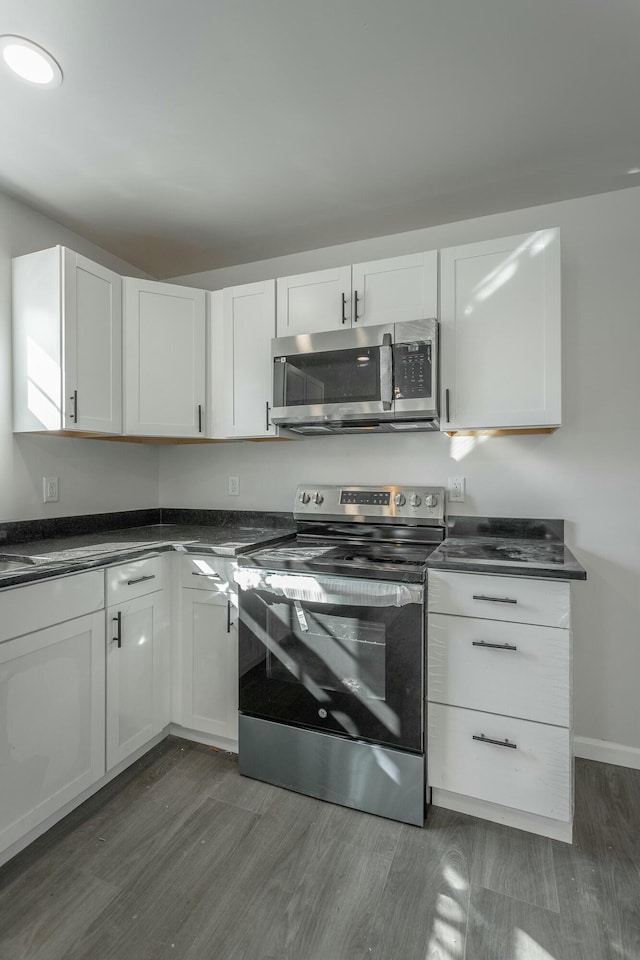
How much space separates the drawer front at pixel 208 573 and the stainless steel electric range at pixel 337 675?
0.11 meters

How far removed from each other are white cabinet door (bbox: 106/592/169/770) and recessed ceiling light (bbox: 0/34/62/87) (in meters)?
1.82

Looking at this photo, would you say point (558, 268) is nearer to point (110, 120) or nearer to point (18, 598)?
point (110, 120)

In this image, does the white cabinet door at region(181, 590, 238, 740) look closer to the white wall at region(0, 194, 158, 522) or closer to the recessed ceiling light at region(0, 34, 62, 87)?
the white wall at region(0, 194, 158, 522)

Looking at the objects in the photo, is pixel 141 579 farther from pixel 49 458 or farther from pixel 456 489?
pixel 456 489

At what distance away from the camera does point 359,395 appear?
6.97 feet

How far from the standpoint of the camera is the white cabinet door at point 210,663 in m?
2.12

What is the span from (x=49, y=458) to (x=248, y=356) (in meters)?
1.11

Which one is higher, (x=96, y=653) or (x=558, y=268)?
(x=558, y=268)

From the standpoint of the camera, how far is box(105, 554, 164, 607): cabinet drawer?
1.94 metres

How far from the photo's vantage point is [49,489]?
7.83 feet

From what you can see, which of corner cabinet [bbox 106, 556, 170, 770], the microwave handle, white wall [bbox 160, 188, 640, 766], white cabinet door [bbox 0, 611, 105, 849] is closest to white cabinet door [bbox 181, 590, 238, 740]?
corner cabinet [bbox 106, 556, 170, 770]

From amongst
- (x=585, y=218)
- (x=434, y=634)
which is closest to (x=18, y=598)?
(x=434, y=634)

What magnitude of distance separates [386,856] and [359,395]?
5.56ft

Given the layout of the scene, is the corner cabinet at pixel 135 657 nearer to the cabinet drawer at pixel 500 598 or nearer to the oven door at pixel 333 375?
the oven door at pixel 333 375
